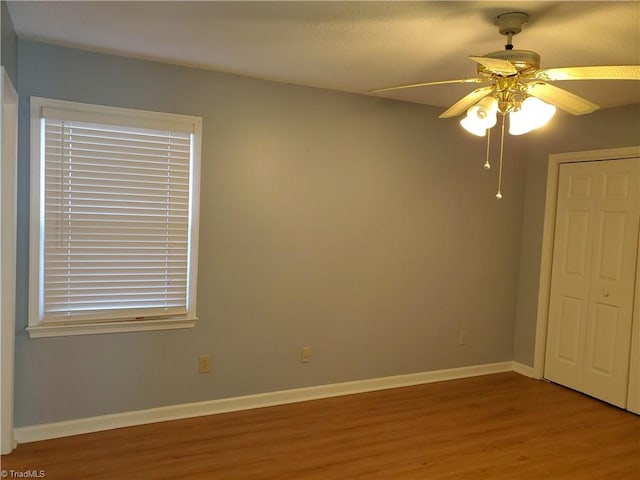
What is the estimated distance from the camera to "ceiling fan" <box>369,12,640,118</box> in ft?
→ 6.50

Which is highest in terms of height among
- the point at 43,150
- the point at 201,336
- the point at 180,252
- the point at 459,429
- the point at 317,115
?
the point at 317,115

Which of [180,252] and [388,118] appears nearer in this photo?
[180,252]

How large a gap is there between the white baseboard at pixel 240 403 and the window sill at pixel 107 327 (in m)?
0.55

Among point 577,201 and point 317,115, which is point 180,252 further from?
point 577,201

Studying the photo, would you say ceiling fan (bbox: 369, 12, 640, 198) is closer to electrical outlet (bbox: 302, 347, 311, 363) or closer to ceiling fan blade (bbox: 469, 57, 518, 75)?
ceiling fan blade (bbox: 469, 57, 518, 75)

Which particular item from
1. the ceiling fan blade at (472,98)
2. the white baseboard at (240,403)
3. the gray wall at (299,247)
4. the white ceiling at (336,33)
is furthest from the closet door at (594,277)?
the ceiling fan blade at (472,98)

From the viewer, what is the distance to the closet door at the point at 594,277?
380 centimetres

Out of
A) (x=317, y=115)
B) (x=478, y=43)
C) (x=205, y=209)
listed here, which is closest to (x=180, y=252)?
(x=205, y=209)

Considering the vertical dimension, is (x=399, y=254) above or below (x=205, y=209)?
below

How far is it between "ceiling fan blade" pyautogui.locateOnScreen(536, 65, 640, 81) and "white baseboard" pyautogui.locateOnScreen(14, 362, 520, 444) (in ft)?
8.80

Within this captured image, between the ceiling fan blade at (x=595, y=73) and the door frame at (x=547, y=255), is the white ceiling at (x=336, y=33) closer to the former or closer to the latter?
the ceiling fan blade at (x=595, y=73)

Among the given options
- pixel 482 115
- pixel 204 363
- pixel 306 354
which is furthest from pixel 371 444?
pixel 482 115

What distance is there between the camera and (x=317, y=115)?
3.62m

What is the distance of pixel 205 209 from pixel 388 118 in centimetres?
162
